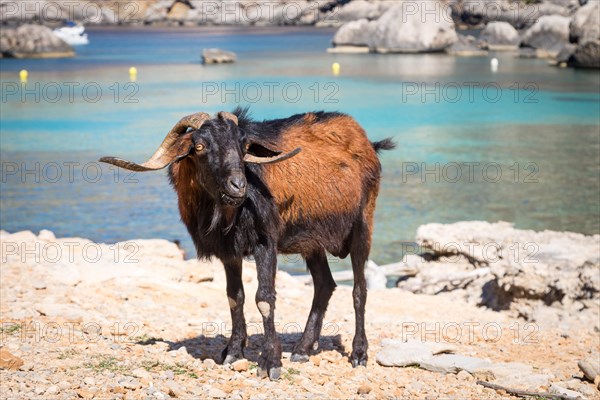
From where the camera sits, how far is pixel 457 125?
34.8 metres

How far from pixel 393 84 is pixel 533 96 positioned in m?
8.48

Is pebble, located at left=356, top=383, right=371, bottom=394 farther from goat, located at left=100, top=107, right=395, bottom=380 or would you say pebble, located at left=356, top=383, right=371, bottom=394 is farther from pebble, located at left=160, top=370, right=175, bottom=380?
pebble, located at left=160, top=370, right=175, bottom=380

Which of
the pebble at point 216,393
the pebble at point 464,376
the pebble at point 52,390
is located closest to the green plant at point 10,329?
the pebble at point 52,390

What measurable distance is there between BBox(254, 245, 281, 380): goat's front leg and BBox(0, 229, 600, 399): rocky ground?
148 millimetres

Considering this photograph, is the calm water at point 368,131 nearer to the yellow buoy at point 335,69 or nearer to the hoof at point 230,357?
the yellow buoy at point 335,69

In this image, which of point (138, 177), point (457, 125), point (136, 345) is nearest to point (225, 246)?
point (136, 345)

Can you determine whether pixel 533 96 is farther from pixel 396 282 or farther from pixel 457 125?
pixel 396 282

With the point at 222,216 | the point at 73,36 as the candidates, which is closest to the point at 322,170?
the point at 222,216

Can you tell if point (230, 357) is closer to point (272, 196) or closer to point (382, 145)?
point (272, 196)

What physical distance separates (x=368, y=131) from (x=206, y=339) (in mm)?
23432

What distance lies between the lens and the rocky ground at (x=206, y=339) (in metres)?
8.16

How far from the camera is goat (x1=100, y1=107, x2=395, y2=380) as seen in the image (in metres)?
8.27

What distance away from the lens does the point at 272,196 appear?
8.72 metres

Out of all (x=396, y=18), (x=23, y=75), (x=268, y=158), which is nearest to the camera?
(x=268, y=158)
